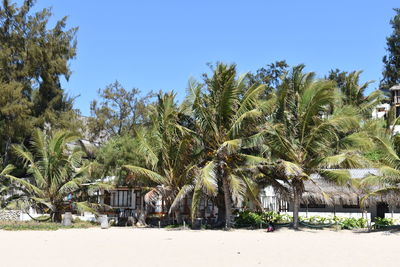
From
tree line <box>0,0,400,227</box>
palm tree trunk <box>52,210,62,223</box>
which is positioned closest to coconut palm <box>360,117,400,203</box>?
tree line <box>0,0,400,227</box>

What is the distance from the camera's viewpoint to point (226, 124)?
67.9ft

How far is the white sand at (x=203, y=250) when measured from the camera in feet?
34.7

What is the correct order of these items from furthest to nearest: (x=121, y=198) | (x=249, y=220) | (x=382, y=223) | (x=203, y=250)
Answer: (x=121, y=198), (x=249, y=220), (x=382, y=223), (x=203, y=250)

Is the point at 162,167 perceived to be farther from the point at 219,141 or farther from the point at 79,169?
the point at 79,169

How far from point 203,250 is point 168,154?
9357mm

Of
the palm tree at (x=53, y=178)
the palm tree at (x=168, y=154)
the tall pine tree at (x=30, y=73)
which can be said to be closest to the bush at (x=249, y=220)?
the palm tree at (x=168, y=154)

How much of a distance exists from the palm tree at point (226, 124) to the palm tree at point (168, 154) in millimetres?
800

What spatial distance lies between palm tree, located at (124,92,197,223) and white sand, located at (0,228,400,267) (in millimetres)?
4495

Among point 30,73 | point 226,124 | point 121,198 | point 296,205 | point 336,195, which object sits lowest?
point 296,205

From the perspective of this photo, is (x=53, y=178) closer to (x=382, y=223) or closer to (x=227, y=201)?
(x=227, y=201)

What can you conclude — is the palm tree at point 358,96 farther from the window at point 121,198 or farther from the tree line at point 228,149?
the window at point 121,198

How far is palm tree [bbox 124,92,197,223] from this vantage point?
837 inches

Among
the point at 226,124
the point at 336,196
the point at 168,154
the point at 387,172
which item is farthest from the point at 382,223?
the point at 168,154

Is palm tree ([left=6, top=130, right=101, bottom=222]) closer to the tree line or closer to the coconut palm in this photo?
the tree line
